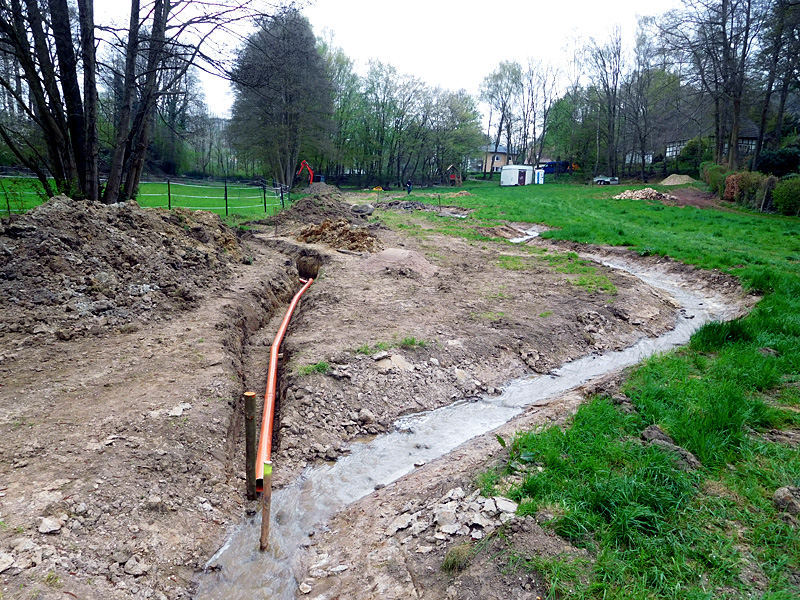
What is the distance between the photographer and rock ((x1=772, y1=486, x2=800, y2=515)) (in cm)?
→ 334

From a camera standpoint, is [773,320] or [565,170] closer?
[773,320]

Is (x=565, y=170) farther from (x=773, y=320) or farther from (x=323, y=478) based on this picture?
(x=323, y=478)

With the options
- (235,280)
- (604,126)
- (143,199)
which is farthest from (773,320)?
(604,126)

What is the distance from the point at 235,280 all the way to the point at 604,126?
1972 inches

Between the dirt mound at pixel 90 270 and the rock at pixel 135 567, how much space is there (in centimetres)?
416

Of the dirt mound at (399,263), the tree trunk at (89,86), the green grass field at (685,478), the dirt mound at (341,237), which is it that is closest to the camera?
the green grass field at (685,478)

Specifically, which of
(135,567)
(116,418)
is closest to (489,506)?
(135,567)

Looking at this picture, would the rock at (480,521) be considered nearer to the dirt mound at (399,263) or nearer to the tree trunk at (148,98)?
the dirt mound at (399,263)

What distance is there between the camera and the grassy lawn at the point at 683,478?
9.52ft

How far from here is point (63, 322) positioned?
257 inches

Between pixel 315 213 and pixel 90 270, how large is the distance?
11.7 m

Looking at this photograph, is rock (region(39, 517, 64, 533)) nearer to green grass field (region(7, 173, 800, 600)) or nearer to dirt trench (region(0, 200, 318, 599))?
dirt trench (region(0, 200, 318, 599))

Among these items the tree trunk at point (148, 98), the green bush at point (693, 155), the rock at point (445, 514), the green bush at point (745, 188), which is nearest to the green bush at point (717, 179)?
the green bush at point (745, 188)

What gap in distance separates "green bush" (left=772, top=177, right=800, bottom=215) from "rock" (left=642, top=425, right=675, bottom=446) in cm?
2090
